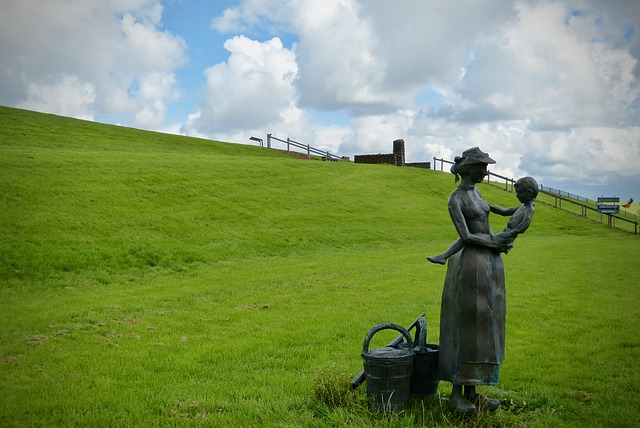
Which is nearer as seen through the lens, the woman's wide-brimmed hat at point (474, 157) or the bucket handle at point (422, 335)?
the woman's wide-brimmed hat at point (474, 157)

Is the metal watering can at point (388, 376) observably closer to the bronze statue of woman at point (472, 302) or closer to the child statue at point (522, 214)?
the bronze statue of woman at point (472, 302)

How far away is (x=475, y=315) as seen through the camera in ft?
22.6

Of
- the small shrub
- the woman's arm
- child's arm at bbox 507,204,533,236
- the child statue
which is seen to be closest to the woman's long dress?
the woman's arm

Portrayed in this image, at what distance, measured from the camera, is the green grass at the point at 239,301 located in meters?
7.83

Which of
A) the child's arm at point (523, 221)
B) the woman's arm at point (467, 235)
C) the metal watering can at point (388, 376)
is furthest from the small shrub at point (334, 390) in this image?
the child's arm at point (523, 221)

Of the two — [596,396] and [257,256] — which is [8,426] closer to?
[596,396]

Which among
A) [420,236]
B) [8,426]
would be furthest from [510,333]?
[420,236]

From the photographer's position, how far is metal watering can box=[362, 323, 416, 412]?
274 inches

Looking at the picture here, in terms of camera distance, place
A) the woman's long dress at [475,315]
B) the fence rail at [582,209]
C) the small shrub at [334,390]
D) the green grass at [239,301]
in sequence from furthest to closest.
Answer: the fence rail at [582,209], the green grass at [239,301], the small shrub at [334,390], the woman's long dress at [475,315]

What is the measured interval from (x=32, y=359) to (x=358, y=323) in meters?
7.13

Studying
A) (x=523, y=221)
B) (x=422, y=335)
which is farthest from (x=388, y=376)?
(x=523, y=221)

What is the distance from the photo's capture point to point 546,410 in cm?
770

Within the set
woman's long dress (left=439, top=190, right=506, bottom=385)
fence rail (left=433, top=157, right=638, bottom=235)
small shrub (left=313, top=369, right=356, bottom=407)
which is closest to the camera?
woman's long dress (left=439, top=190, right=506, bottom=385)

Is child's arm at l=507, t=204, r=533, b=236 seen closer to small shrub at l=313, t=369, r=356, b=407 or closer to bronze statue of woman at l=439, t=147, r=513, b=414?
bronze statue of woman at l=439, t=147, r=513, b=414
